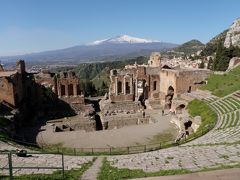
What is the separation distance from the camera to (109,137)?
104ft

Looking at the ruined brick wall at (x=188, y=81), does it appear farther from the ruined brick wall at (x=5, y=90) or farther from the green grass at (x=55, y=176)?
the green grass at (x=55, y=176)

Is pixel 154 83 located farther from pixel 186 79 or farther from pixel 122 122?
pixel 122 122

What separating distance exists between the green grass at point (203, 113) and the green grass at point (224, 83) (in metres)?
3.57

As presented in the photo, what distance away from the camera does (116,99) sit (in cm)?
4609

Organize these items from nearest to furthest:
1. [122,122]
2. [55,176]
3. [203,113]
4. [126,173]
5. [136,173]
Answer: [55,176] < [136,173] < [126,173] < [203,113] < [122,122]

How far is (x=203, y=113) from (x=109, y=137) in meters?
11.9

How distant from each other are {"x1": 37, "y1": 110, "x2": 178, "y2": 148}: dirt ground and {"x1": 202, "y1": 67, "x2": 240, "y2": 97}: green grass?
951 cm

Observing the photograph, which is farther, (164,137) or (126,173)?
(164,137)

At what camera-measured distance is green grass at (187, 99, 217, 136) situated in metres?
28.1

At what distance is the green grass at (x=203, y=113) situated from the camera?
92.1ft

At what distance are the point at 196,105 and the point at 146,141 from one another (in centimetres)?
1155

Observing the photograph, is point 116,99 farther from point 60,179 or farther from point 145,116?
point 60,179

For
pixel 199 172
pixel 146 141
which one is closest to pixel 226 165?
pixel 199 172

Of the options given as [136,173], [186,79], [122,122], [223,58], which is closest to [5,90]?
[122,122]
